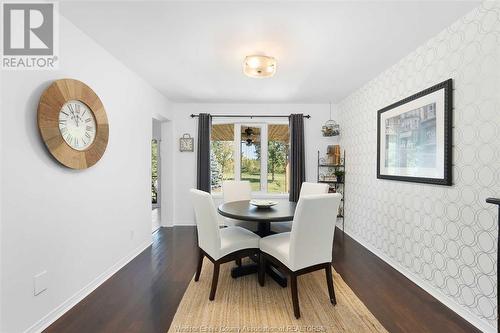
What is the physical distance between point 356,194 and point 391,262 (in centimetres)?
118

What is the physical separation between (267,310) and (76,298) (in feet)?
5.33

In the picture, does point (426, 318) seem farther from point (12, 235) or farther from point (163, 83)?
point (163, 83)

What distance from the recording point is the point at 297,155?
14.7 ft

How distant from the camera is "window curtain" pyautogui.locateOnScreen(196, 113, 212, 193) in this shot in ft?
14.5

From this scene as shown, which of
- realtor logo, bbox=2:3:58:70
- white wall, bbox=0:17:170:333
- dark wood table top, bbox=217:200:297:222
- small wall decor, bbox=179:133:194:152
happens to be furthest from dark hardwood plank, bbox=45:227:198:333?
small wall decor, bbox=179:133:194:152

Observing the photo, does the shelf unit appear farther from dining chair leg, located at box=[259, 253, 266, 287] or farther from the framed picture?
dining chair leg, located at box=[259, 253, 266, 287]

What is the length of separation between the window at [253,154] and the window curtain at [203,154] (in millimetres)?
297

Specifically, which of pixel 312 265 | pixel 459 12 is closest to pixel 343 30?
pixel 459 12

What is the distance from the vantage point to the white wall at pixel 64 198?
1.53 meters

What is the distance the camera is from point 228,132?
4773mm

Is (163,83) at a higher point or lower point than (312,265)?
higher

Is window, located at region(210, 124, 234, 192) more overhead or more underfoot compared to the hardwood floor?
more overhead

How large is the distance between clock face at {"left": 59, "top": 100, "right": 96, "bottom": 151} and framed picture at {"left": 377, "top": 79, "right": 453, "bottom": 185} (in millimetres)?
3122

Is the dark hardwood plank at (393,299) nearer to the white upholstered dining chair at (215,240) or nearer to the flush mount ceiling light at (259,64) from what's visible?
the white upholstered dining chair at (215,240)
